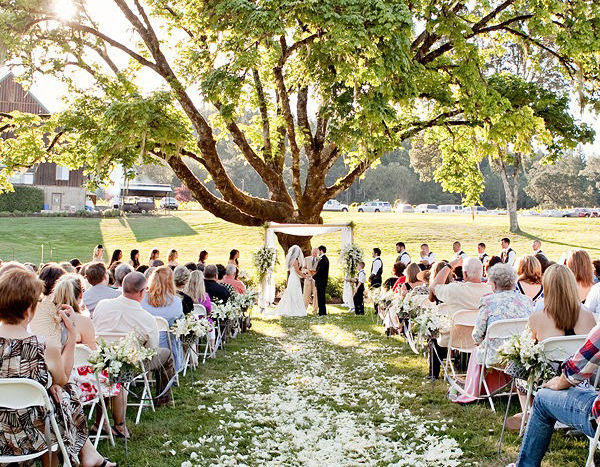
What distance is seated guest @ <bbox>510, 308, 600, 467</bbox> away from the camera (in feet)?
13.2

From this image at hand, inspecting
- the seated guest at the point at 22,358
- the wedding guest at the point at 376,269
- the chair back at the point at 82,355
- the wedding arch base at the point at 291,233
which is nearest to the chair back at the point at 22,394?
the seated guest at the point at 22,358

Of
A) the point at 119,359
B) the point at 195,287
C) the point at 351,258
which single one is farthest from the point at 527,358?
the point at 351,258

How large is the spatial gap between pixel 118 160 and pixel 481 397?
10.5 meters

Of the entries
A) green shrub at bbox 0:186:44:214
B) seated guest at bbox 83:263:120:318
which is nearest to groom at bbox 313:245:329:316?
seated guest at bbox 83:263:120:318

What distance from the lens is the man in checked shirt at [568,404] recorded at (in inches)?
159

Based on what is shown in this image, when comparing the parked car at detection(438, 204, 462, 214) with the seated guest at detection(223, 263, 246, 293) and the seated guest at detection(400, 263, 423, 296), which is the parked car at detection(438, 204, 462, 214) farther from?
the seated guest at detection(400, 263, 423, 296)

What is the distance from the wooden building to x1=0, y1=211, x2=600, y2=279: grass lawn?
256 inches

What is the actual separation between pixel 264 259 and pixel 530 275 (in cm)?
1061

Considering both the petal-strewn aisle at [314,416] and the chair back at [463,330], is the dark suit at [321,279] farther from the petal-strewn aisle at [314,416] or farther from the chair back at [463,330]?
the chair back at [463,330]

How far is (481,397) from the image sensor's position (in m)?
6.76

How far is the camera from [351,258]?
17.8m

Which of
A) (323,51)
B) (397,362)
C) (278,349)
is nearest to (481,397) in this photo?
(397,362)

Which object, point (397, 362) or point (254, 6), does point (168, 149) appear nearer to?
point (254, 6)

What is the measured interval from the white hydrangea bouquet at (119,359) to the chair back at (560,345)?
352 cm
